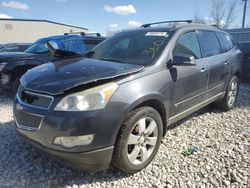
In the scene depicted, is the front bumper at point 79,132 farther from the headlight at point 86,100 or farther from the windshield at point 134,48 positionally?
the windshield at point 134,48

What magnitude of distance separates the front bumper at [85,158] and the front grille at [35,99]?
0.43 m

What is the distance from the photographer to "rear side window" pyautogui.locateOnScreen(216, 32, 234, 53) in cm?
515

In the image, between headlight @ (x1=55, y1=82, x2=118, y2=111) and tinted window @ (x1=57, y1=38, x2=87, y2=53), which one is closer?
headlight @ (x1=55, y1=82, x2=118, y2=111)

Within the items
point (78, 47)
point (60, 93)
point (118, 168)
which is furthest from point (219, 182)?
point (78, 47)

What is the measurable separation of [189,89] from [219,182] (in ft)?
4.56

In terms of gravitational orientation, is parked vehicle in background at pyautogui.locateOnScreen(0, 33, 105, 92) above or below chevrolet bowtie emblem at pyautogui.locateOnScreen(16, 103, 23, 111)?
below

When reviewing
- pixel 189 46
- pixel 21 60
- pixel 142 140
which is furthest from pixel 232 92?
pixel 21 60

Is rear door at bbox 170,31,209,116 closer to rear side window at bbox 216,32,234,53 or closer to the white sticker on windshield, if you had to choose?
the white sticker on windshield

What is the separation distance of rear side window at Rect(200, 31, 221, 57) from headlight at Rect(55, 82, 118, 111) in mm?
2410

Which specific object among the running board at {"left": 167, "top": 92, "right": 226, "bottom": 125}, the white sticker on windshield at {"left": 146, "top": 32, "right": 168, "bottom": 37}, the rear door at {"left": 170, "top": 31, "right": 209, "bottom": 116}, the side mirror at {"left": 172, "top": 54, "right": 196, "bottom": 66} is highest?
the white sticker on windshield at {"left": 146, "top": 32, "right": 168, "bottom": 37}

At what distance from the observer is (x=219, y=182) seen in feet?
9.77

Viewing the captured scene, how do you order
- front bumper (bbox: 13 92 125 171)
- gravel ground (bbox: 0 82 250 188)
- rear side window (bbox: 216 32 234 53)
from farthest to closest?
rear side window (bbox: 216 32 234 53) → gravel ground (bbox: 0 82 250 188) → front bumper (bbox: 13 92 125 171)

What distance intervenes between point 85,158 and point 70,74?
3.14 ft

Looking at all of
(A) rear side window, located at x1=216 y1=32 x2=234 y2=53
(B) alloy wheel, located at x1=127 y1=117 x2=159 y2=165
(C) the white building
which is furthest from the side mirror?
(C) the white building
